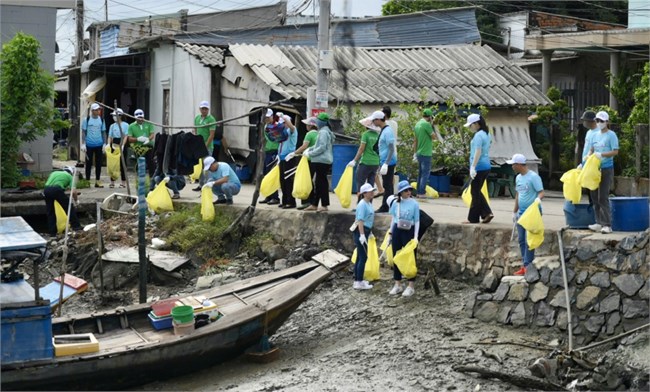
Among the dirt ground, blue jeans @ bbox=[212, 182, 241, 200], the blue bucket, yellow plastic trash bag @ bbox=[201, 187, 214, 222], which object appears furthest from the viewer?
blue jeans @ bbox=[212, 182, 241, 200]

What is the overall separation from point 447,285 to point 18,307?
6.18m

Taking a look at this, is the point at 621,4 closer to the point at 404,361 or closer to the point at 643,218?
the point at 643,218

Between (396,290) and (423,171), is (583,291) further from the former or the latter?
(423,171)

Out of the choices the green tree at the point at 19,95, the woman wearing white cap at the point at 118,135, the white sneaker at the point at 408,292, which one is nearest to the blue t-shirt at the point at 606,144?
the white sneaker at the point at 408,292

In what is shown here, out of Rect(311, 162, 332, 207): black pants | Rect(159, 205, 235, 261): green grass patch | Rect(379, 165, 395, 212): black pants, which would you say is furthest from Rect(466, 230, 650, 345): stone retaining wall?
Rect(159, 205, 235, 261): green grass patch

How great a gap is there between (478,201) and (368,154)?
6.96 feet

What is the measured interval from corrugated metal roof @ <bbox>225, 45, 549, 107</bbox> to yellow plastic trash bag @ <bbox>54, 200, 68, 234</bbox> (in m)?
5.07

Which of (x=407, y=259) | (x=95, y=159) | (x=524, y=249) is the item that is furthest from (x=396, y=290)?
(x=95, y=159)

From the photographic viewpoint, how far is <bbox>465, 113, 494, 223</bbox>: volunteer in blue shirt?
14.8 m

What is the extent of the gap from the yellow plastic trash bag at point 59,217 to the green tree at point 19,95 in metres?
2.40

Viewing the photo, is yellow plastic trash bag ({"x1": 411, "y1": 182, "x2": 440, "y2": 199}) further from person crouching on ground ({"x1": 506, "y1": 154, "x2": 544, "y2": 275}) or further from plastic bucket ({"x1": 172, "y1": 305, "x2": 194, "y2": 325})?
plastic bucket ({"x1": 172, "y1": 305, "x2": 194, "y2": 325})

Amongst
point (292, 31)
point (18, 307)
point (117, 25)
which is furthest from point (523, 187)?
point (117, 25)

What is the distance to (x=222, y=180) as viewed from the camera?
18453 millimetres

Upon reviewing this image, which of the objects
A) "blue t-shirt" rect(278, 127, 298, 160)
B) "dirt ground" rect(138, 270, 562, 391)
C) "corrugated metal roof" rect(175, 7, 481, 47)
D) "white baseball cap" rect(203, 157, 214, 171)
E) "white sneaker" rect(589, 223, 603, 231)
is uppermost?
"corrugated metal roof" rect(175, 7, 481, 47)
